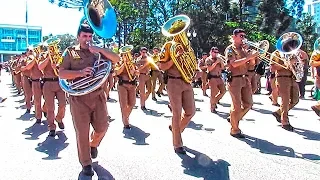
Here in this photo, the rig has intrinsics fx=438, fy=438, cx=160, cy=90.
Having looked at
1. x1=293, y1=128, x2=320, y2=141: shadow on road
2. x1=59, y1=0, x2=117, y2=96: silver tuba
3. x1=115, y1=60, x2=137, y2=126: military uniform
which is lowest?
x1=293, y1=128, x2=320, y2=141: shadow on road

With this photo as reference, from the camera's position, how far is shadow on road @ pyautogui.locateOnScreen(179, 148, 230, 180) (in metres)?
5.48

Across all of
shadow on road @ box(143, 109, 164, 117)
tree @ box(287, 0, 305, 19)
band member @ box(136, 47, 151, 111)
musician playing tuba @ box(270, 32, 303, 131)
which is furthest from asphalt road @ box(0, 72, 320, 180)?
tree @ box(287, 0, 305, 19)

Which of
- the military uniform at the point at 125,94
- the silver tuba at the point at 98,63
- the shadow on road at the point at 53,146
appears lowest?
the shadow on road at the point at 53,146

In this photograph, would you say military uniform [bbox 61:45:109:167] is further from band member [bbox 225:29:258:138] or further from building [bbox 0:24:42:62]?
building [bbox 0:24:42:62]

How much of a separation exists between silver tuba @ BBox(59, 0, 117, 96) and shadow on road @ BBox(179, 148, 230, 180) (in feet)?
5.41

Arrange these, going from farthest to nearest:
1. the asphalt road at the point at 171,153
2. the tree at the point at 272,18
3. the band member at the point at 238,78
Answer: the tree at the point at 272,18 → the band member at the point at 238,78 → the asphalt road at the point at 171,153

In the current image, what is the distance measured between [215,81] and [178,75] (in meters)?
5.73

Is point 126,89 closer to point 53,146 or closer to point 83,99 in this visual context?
point 53,146

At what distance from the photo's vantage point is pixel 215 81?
12.3m

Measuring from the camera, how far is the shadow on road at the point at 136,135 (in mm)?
7938

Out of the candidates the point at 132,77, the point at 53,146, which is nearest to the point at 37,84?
the point at 132,77

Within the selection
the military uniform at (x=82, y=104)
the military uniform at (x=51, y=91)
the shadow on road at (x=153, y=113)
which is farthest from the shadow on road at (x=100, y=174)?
the shadow on road at (x=153, y=113)

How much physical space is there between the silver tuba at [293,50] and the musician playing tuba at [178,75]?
276 cm

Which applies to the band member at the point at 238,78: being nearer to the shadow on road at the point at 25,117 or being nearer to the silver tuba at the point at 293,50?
the silver tuba at the point at 293,50
